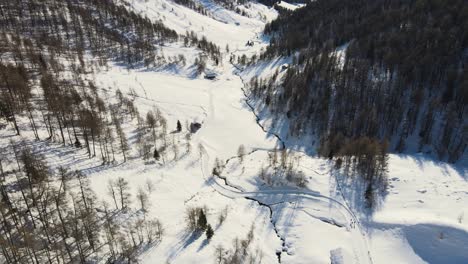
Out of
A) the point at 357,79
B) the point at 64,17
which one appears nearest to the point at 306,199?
the point at 357,79

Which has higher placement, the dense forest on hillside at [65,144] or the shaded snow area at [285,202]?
the dense forest on hillside at [65,144]

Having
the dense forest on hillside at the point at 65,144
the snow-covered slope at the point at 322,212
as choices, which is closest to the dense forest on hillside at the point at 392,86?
the snow-covered slope at the point at 322,212

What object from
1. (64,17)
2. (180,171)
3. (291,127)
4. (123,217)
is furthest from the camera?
(64,17)

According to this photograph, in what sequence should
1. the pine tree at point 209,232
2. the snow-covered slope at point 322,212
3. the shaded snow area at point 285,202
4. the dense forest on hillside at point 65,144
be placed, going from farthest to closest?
the pine tree at point 209,232
the shaded snow area at point 285,202
the snow-covered slope at point 322,212
the dense forest on hillside at point 65,144

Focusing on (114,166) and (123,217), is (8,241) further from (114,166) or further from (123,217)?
(114,166)

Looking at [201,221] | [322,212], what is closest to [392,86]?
[322,212]

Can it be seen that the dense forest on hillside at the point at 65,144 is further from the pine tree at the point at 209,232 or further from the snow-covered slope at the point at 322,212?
the pine tree at the point at 209,232

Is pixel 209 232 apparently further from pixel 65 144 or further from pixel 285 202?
pixel 65 144

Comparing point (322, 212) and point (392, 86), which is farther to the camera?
point (392, 86)
